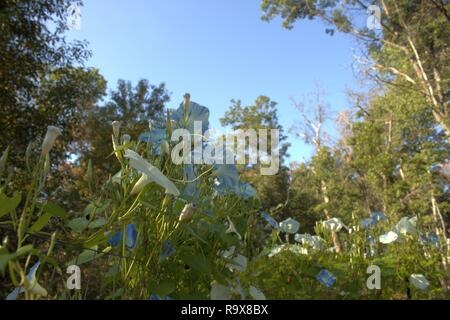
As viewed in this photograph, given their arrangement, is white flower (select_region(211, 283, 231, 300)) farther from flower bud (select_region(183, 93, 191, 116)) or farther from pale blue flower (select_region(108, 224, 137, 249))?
flower bud (select_region(183, 93, 191, 116))

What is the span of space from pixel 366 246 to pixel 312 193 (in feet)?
41.2

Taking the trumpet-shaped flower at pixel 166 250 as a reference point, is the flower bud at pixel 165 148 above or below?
above

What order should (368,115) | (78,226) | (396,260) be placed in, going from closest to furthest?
(78,226), (396,260), (368,115)

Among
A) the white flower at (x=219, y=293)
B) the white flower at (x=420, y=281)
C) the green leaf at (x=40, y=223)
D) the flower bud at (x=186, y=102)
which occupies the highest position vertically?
the flower bud at (x=186, y=102)

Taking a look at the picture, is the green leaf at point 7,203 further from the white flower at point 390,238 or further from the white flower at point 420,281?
the white flower at point 390,238

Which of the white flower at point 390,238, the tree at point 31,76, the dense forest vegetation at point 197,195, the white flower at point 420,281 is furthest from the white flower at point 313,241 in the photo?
the tree at point 31,76

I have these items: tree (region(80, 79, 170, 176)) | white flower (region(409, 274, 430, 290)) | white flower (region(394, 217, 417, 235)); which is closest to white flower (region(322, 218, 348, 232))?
white flower (region(394, 217, 417, 235))

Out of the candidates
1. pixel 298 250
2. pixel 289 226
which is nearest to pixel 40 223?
pixel 289 226

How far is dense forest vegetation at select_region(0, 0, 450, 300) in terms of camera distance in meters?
0.56

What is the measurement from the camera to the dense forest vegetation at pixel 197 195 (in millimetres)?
564

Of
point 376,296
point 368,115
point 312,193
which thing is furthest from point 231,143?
point 312,193

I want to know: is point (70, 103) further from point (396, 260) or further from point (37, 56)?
point (396, 260)
